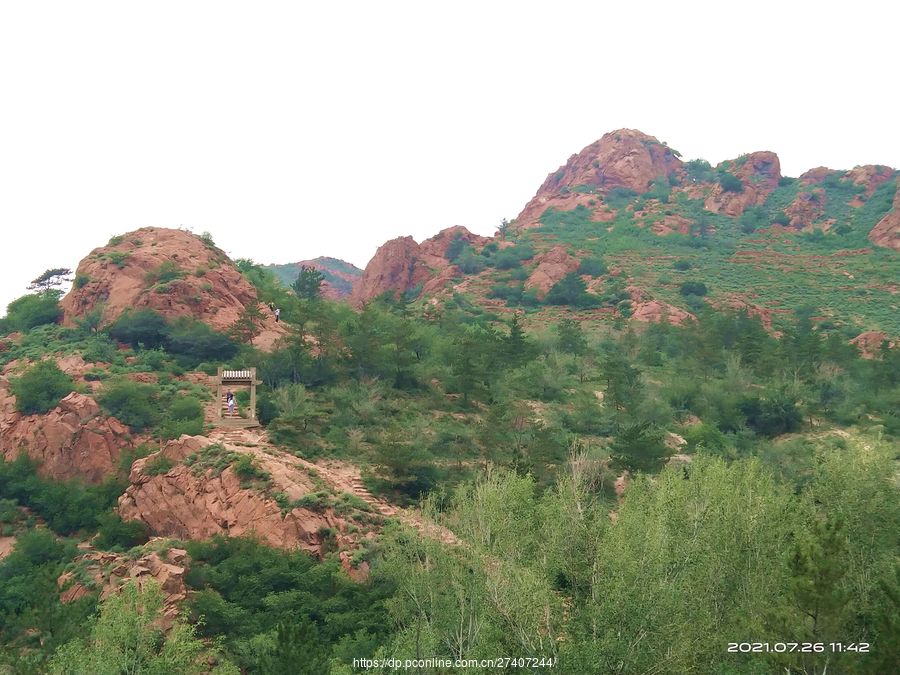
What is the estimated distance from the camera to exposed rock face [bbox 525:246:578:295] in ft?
273

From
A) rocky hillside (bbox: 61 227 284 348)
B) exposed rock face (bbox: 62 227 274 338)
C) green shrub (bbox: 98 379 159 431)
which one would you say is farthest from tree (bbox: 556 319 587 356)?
green shrub (bbox: 98 379 159 431)

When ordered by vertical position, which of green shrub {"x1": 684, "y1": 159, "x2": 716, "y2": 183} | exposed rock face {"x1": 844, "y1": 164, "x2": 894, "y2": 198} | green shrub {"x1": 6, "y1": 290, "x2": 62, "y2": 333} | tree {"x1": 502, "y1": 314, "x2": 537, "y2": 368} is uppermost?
green shrub {"x1": 684, "y1": 159, "x2": 716, "y2": 183}

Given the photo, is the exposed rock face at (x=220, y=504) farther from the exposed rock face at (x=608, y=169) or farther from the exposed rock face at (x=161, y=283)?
the exposed rock face at (x=608, y=169)

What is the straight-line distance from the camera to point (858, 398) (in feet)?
148

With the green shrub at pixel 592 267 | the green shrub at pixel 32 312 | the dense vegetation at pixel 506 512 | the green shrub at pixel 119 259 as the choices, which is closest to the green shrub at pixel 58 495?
the dense vegetation at pixel 506 512

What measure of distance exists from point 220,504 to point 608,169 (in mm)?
119592

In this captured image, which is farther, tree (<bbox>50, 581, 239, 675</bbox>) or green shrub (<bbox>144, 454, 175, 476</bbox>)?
green shrub (<bbox>144, 454, 175, 476</bbox>)

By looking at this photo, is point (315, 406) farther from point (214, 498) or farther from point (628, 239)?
point (628, 239)

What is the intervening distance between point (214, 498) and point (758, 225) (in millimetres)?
104137

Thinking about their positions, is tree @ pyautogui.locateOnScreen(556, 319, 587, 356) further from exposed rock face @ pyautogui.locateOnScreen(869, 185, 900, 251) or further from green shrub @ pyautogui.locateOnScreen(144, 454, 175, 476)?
exposed rock face @ pyautogui.locateOnScreen(869, 185, 900, 251)

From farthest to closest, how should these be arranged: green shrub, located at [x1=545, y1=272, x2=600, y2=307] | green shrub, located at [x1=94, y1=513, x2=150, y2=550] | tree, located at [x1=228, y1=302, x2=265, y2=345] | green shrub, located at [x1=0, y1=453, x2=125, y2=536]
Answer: green shrub, located at [x1=545, y1=272, x2=600, y2=307] → tree, located at [x1=228, y1=302, x2=265, y2=345] → green shrub, located at [x1=0, y1=453, x2=125, y2=536] → green shrub, located at [x1=94, y1=513, x2=150, y2=550]

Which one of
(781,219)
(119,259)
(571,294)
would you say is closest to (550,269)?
(571,294)

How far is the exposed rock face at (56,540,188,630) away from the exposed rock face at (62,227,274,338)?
72.6 feet

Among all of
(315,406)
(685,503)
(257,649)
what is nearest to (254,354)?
(315,406)
